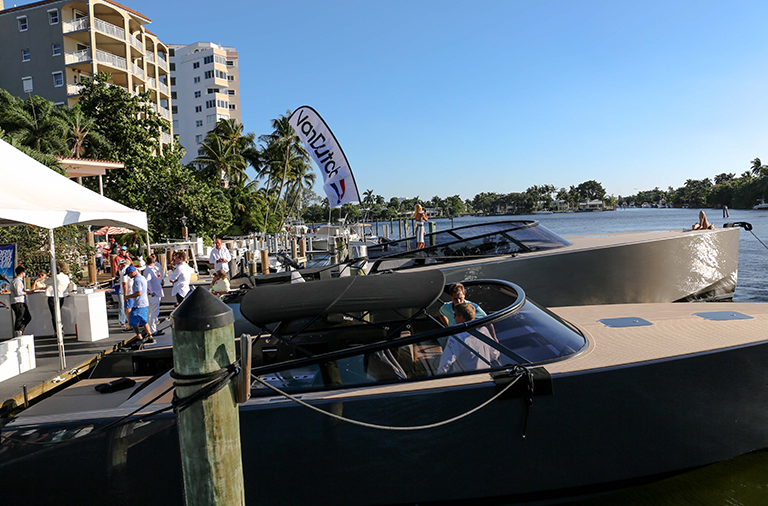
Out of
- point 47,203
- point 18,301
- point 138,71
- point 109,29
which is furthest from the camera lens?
point 138,71

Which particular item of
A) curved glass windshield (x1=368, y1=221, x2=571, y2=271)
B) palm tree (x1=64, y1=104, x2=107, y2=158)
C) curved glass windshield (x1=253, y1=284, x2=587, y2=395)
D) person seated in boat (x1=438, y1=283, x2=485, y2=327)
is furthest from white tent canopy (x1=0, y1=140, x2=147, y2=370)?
palm tree (x1=64, y1=104, x2=107, y2=158)

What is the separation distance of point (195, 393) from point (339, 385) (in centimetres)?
115

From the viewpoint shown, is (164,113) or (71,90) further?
(164,113)

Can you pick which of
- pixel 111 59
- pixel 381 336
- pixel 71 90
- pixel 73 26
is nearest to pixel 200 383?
pixel 381 336

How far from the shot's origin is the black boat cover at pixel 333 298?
11.3 feet

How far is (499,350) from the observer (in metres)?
3.31

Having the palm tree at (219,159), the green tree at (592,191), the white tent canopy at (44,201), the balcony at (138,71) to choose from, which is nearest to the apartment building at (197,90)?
the balcony at (138,71)

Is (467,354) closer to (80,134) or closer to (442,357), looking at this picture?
(442,357)

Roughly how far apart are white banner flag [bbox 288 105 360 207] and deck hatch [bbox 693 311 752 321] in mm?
6807

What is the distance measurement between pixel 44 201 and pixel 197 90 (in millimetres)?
69177

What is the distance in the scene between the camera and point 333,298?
11.6 ft

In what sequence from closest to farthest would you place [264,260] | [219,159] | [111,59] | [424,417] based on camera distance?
[424,417], [264,260], [111,59], [219,159]

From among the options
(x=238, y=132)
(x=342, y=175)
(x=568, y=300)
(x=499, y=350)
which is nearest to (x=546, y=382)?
(x=499, y=350)

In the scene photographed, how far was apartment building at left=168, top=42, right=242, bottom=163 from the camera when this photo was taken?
216 feet
